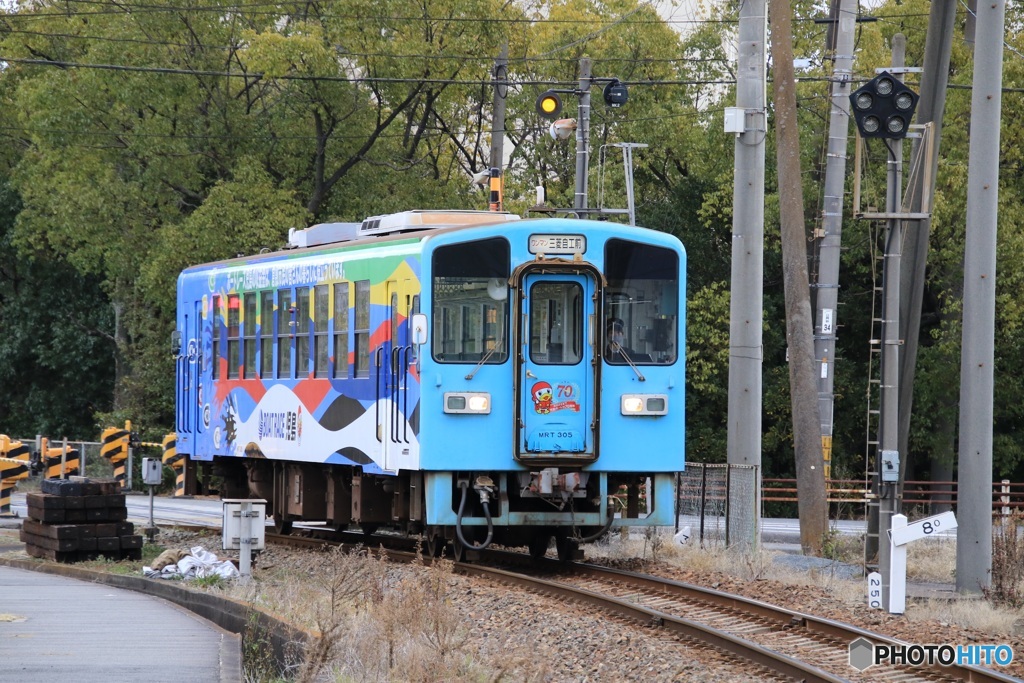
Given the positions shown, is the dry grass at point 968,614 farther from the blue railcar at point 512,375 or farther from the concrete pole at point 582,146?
the concrete pole at point 582,146

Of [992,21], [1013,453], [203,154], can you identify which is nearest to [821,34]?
[1013,453]

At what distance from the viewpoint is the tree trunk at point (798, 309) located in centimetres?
1916

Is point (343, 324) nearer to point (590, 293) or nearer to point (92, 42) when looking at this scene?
point (590, 293)

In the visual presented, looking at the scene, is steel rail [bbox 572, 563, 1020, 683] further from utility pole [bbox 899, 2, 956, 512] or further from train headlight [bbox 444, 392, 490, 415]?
utility pole [bbox 899, 2, 956, 512]

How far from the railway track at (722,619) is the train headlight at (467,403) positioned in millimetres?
1586

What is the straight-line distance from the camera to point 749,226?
18359 mm

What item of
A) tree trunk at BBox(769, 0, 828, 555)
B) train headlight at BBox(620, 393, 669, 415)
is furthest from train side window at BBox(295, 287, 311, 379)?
tree trunk at BBox(769, 0, 828, 555)

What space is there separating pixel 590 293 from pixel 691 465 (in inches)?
208

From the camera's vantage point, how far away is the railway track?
10406 millimetres

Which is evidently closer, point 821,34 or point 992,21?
point 992,21

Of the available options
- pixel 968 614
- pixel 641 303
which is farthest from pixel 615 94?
pixel 968 614

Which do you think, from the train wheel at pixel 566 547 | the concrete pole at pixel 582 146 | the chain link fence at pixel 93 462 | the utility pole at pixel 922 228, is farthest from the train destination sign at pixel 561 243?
the chain link fence at pixel 93 462

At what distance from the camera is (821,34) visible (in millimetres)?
38344

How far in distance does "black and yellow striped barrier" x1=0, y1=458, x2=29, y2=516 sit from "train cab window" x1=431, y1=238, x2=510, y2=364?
36.5ft
